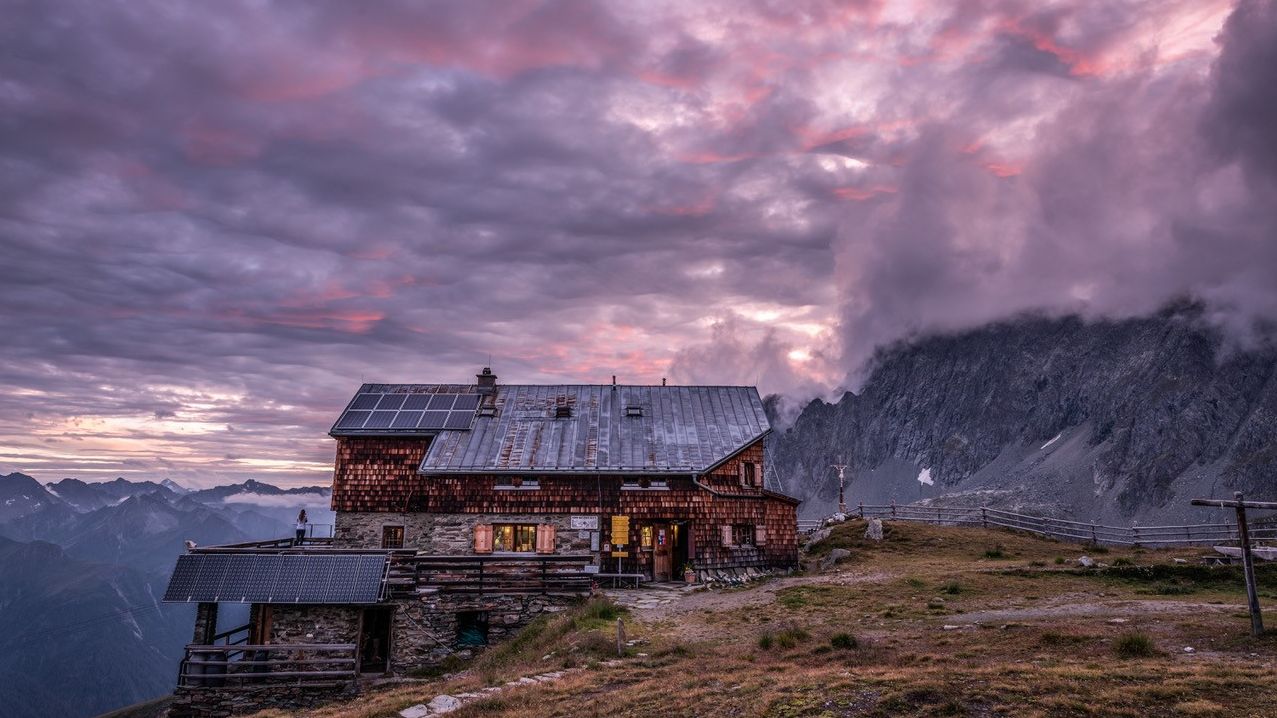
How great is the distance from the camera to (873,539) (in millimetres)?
44938

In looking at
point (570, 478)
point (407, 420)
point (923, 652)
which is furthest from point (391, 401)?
point (923, 652)

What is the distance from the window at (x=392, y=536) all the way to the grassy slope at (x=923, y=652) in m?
16.5

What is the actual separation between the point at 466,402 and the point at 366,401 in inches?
247

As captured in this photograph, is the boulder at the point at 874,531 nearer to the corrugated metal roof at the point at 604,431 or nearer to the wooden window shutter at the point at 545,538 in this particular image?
the corrugated metal roof at the point at 604,431

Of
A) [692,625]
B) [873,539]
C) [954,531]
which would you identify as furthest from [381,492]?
[954,531]

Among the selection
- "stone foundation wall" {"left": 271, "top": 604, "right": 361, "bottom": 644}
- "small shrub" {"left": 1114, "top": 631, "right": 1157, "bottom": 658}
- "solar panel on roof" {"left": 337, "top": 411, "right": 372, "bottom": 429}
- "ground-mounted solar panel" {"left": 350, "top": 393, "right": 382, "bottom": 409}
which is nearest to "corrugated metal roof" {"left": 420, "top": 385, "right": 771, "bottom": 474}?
"solar panel on roof" {"left": 337, "top": 411, "right": 372, "bottom": 429}

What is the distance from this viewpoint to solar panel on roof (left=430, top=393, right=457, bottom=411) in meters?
45.2

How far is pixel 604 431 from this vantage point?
4297 cm

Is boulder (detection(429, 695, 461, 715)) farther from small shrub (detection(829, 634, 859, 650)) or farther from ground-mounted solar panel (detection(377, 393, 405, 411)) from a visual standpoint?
ground-mounted solar panel (detection(377, 393, 405, 411))

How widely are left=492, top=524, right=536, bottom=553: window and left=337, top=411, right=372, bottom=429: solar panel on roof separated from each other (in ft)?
36.9

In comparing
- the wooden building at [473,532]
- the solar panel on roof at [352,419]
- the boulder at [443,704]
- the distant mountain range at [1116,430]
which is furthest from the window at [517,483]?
the distant mountain range at [1116,430]

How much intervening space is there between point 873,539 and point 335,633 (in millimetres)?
30559

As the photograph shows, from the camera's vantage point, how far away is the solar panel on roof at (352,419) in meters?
43.6

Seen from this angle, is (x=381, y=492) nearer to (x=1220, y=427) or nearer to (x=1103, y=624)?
(x=1103, y=624)
